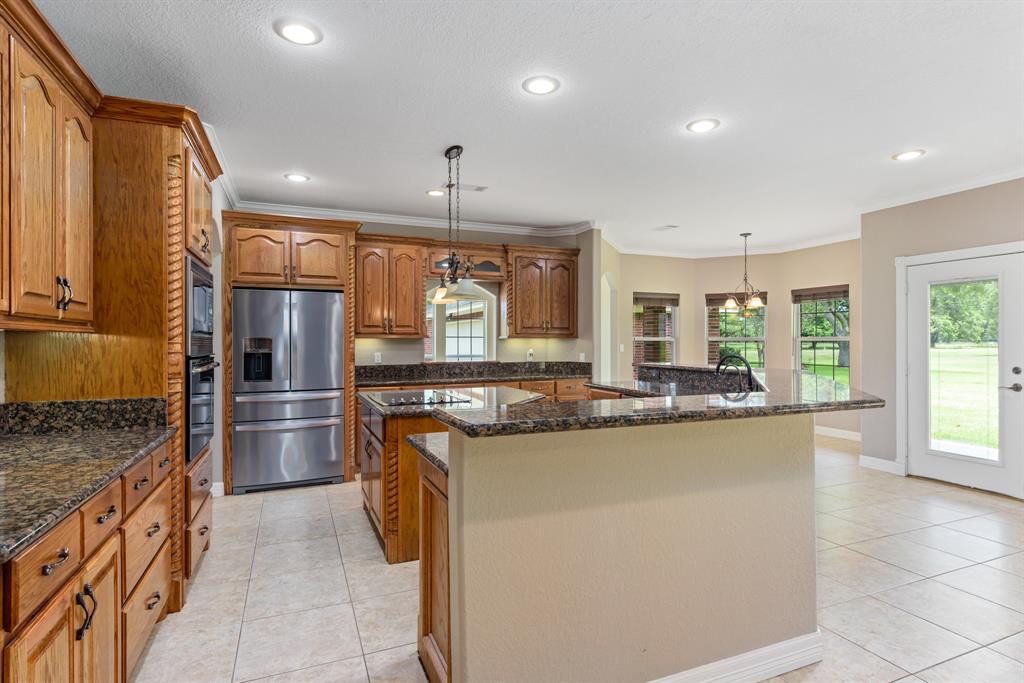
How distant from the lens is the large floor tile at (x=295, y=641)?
212 cm

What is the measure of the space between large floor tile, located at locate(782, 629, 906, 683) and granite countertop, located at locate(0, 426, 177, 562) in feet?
7.82

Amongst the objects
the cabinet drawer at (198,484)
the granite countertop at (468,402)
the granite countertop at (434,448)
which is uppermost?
the granite countertop at (468,402)

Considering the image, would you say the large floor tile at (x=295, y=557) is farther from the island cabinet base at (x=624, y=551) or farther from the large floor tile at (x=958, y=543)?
the large floor tile at (x=958, y=543)

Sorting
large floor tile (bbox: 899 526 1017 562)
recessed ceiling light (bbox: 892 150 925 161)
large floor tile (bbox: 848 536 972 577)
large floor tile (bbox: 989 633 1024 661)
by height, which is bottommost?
large floor tile (bbox: 989 633 1024 661)

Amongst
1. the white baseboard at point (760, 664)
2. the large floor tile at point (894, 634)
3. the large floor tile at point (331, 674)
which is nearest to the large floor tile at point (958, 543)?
the large floor tile at point (894, 634)

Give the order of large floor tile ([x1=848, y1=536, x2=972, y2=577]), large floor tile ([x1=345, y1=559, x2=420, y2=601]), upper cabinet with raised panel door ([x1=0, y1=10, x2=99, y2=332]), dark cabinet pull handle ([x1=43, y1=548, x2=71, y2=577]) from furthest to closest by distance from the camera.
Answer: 1. large floor tile ([x1=848, y1=536, x2=972, y2=577])
2. large floor tile ([x1=345, y1=559, x2=420, y2=601])
3. upper cabinet with raised panel door ([x1=0, y1=10, x2=99, y2=332])
4. dark cabinet pull handle ([x1=43, y1=548, x2=71, y2=577])

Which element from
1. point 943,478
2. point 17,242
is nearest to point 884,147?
point 943,478

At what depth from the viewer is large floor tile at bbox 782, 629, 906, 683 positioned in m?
2.00

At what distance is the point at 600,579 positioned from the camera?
1743mm

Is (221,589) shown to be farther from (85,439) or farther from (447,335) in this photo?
(447,335)

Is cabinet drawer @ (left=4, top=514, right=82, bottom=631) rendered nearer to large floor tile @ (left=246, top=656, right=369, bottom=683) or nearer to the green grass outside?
large floor tile @ (left=246, top=656, right=369, bottom=683)

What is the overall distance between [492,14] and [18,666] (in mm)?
2450

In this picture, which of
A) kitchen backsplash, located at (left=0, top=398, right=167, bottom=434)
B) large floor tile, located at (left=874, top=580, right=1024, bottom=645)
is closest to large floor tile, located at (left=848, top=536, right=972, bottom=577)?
large floor tile, located at (left=874, top=580, right=1024, bottom=645)

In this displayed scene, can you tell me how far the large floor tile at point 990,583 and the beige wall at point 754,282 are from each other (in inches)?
159
